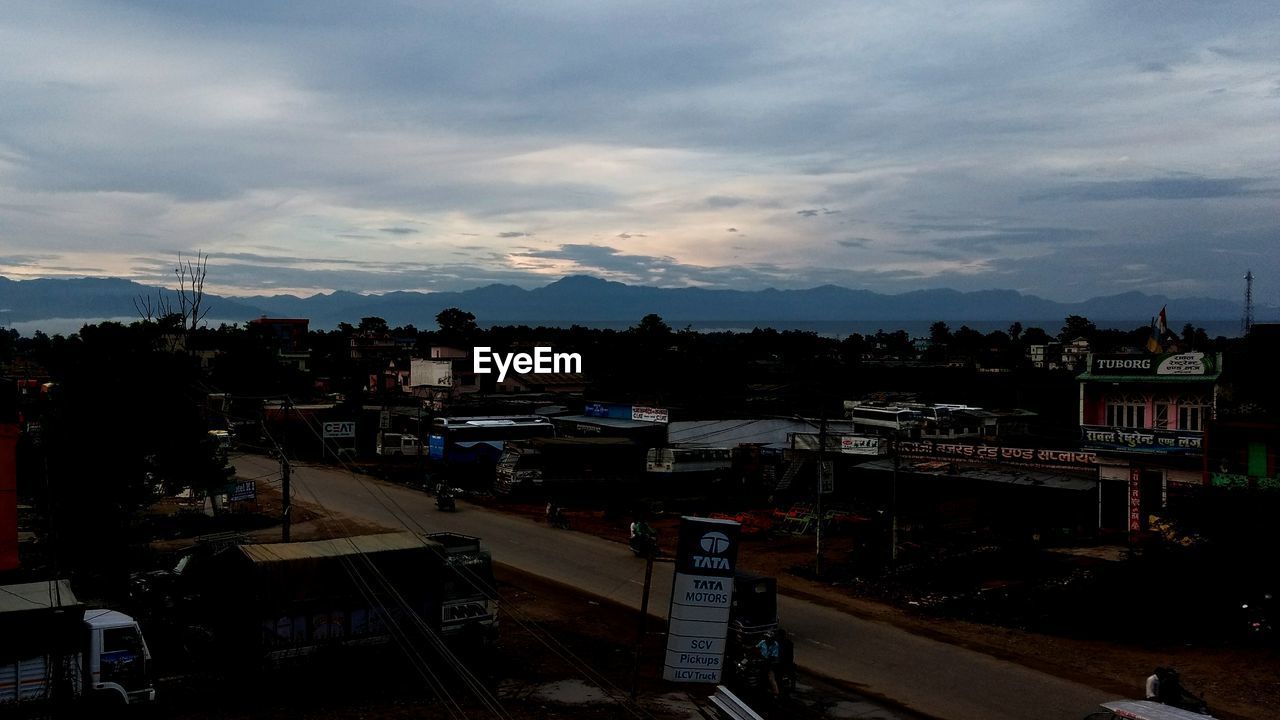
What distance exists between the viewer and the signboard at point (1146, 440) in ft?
95.3

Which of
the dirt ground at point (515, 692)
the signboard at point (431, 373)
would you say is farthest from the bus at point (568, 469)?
the signboard at point (431, 373)

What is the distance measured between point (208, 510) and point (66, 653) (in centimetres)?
2536

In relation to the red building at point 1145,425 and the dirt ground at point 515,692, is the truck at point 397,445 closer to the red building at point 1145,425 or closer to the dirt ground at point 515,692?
the dirt ground at point 515,692

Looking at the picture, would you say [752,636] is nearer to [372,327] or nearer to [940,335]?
[372,327]

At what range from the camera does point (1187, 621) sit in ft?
69.9

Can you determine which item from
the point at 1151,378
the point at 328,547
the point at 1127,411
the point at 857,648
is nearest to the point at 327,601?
the point at 328,547

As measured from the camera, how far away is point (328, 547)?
16.9 metres

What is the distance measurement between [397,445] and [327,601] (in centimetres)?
4182

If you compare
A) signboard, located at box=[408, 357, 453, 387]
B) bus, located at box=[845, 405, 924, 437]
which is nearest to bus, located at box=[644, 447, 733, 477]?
bus, located at box=[845, 405, 924, 437]

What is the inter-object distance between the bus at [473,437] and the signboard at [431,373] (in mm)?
28707

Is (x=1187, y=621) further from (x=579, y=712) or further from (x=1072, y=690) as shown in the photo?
(x=579, y=712)

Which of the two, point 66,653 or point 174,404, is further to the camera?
point 174,404

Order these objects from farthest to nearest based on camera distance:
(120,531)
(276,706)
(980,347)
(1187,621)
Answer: (980,347) < (120,531) < (1187,621) < (276,706)

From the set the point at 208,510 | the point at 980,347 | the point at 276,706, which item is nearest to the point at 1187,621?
the point at 276,706
